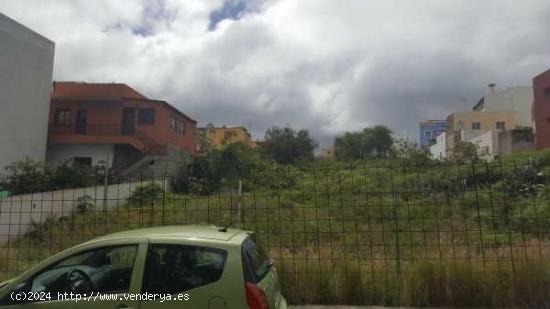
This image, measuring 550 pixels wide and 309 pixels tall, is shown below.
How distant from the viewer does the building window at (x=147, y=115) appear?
3609 cm

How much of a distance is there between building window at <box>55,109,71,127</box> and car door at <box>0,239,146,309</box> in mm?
33979

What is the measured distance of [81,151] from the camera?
34.4 metres

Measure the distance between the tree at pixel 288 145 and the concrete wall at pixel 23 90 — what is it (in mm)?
31534

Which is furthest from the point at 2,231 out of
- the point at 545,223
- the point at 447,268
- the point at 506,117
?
the point at 506,117

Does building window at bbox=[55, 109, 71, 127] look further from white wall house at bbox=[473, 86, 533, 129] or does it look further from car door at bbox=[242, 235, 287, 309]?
white wall house at bbox=[473, 86, 533, 129]

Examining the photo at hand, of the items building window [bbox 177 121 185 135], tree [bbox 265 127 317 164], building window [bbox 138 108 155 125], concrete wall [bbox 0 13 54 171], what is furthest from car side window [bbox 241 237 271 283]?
tree [bbox 265 127 317 164]

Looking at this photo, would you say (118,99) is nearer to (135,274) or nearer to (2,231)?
(2,231)

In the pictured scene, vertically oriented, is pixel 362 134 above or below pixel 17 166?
above

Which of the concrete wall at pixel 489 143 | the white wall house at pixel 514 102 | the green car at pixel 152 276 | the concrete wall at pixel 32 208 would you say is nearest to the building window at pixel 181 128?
the concrete wall at pixel 32 208

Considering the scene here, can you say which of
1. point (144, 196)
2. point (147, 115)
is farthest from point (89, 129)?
point (144, 196)

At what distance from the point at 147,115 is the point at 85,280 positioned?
33.5 m

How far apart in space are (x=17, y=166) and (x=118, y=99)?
40.1 feet

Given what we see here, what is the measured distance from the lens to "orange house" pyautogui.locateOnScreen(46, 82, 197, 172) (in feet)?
111

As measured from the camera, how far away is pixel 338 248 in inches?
332
